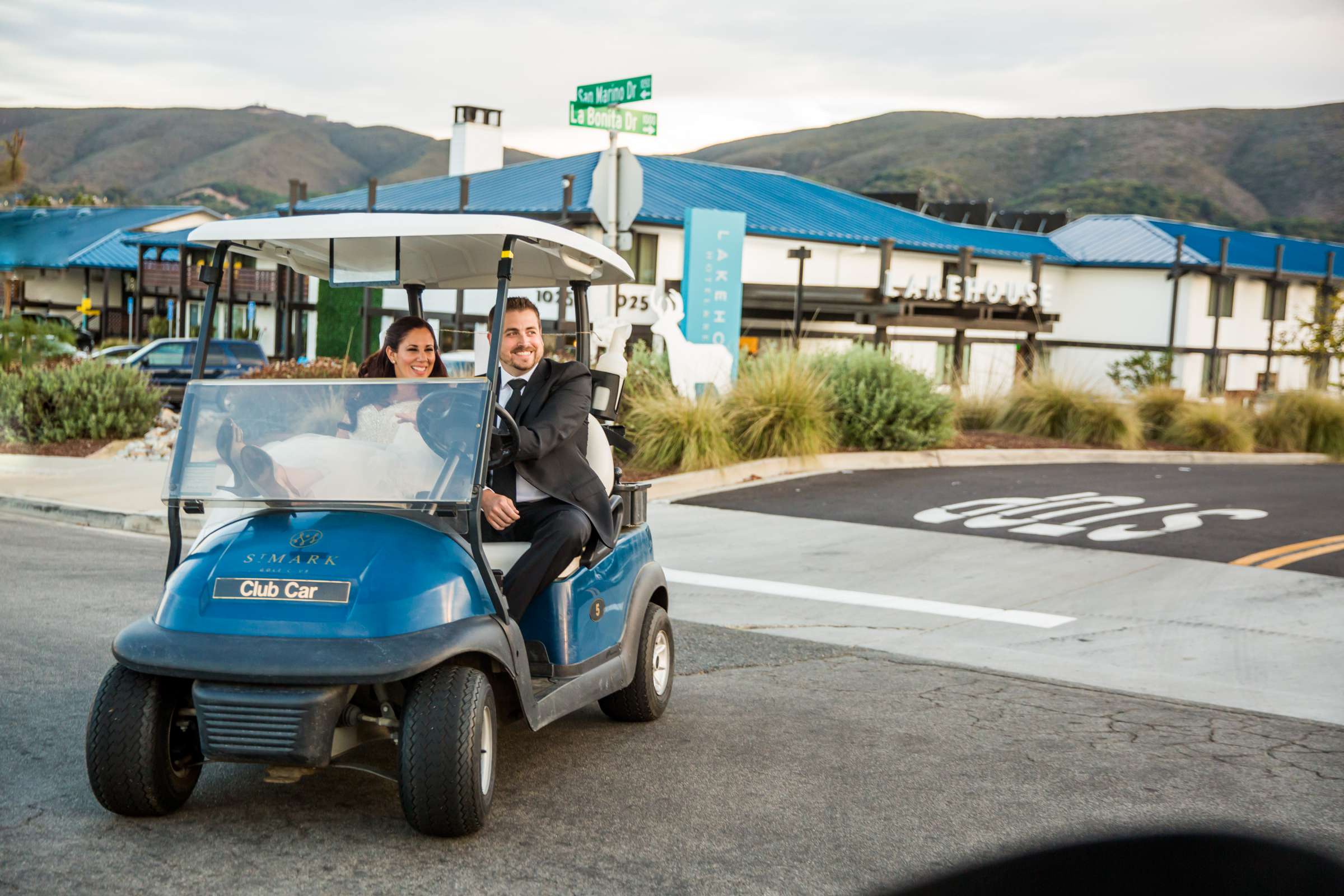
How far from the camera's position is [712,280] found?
17266 millimetres

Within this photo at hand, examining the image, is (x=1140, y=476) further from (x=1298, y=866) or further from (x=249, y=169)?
(x=249, y=169)

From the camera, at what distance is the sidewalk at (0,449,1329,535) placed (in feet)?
39.2

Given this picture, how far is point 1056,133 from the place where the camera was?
165375mm

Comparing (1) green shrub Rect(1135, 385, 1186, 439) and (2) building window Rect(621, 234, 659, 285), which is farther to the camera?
(2) building window Rect(621, 234, 659, 285)

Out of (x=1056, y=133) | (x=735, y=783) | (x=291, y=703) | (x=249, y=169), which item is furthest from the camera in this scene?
(x=249, y=169)

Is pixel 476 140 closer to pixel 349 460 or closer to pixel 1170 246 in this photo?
pixel 1170 246

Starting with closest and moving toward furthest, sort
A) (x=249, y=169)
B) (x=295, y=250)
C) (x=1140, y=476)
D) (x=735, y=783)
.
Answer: (x=735, y=783)
(x=295, y=250)
(x=1140, y=476)
(x=249, y=169)

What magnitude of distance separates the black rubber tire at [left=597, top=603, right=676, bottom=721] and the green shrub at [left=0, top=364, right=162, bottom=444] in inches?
517

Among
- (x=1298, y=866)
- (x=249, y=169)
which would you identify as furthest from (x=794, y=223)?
(x=249, y=169)

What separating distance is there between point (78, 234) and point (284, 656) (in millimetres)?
59423

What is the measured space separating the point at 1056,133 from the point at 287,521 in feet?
569

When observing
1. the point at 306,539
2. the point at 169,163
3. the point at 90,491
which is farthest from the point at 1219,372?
the point at 169,163

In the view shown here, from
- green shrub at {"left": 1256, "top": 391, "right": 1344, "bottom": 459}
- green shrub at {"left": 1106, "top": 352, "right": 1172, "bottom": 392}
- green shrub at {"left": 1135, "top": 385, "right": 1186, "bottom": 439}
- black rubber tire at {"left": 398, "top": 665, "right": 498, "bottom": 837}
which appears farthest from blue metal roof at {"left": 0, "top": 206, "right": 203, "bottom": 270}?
black rubber tire at {"left": 398, "top": 665, "right": 498, "bottom": 837}

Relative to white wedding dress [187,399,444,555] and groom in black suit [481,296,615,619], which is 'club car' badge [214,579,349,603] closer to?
white wedding dress [187,399,444,555]
